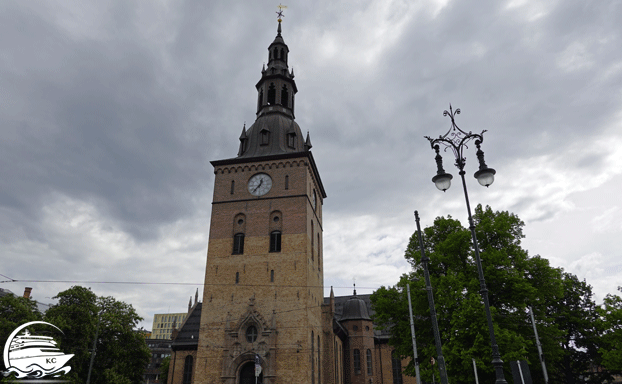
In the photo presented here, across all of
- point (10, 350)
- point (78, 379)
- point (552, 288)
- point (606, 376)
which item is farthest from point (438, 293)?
point (78, 379)

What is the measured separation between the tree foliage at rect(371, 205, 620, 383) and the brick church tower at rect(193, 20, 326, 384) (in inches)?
323

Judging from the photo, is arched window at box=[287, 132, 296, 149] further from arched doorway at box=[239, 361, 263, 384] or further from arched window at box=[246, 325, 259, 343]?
arched doorway at box=[239, 361, 263, 384]

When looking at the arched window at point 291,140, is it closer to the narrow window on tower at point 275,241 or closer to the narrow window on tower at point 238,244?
the narrow window on tower at point 275,241

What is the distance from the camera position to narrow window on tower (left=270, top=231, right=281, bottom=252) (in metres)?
33.4

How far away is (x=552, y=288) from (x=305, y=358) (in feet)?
54.4

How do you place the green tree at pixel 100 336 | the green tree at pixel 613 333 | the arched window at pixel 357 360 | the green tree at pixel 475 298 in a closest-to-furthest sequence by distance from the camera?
the green tree at pixel 475 298 → the green tree at pixel 613 333 → the green tree at pixel 100 336 → the arched window at pixel 357 360

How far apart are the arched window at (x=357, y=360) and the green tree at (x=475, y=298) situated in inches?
869

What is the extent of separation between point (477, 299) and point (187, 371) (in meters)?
29.0

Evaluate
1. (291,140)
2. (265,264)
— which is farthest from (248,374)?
(291,140)

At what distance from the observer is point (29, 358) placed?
658 inches

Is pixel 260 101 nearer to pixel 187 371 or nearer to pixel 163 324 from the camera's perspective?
pixel 187 371

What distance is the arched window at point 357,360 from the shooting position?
1789 inches

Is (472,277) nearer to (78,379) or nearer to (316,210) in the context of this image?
(316,210)

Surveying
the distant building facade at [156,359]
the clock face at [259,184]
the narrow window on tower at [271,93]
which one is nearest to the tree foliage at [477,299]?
the clock face at [259,184]
